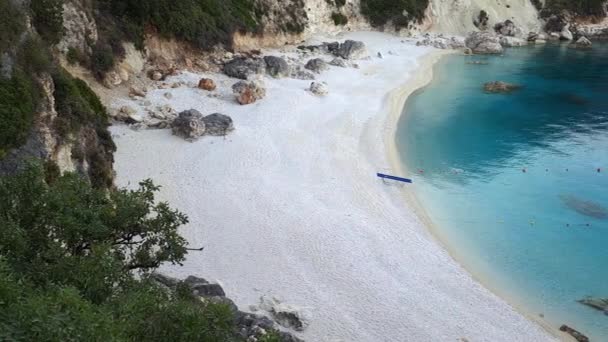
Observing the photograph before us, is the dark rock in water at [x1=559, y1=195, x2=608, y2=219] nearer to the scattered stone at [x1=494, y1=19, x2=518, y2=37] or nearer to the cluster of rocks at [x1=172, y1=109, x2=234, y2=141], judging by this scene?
the cluster of rocks at [x1=172, y1=109, x2=234, y2=141]

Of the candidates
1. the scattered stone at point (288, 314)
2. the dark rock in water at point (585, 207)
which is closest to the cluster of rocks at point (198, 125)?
the scattered stone at point (288, 314)

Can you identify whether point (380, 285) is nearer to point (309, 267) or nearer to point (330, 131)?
point (309, 267)

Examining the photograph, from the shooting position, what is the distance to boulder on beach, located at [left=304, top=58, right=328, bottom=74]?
54.5 m

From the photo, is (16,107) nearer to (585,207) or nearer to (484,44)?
(585,207)

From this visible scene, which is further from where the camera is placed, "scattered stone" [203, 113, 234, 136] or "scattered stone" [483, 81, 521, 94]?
"scattered stone" [483, 81, 521, 94]

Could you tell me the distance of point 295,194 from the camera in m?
28.8

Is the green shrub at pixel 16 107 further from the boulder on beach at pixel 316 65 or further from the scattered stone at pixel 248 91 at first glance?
the boulder on beach at pixel 316 65

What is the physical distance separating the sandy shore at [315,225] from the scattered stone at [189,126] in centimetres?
71

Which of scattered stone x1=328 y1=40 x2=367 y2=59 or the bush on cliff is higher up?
the bush on cliff

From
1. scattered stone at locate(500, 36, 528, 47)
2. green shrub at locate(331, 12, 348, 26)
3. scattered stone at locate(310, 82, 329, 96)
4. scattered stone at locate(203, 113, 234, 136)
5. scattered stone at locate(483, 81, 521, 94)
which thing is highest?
green shrub at locate(331, 12, 348, 26)

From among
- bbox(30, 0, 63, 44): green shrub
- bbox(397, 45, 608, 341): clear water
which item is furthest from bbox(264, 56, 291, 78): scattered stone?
bbox(30, 0, 63, 44): green shrub

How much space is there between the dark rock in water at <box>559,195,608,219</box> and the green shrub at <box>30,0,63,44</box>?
33.2 metres

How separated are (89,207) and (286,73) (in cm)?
3899

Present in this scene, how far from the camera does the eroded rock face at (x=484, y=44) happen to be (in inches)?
3145
